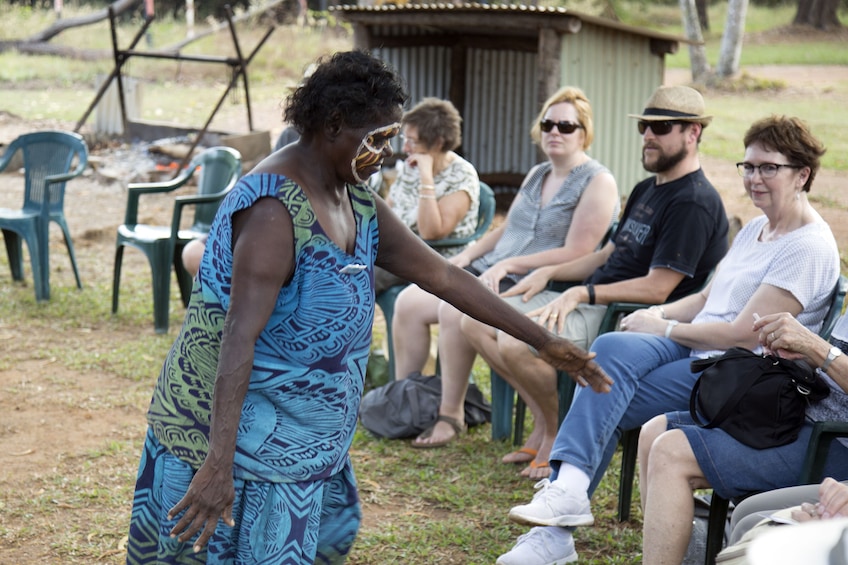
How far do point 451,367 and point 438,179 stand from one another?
1.13 meters

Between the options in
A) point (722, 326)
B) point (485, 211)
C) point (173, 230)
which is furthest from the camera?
point (173, 230)

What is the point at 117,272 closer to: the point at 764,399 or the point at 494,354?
the point at 494,354

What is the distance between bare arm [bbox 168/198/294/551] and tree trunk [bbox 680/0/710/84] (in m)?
18.7

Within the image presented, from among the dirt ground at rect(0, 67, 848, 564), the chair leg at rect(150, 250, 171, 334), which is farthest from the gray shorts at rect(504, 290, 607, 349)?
the chair leg at rect(150, 250, 171, 334)

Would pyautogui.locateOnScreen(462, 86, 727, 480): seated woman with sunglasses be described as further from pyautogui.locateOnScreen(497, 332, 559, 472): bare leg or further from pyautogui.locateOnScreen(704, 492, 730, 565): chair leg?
pyautogui.locateOnScreen(704, 492, 730, 565): chair leg

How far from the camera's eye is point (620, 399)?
360cm

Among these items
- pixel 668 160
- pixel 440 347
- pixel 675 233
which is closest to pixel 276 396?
pixel 675 233

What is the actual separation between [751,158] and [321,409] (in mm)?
1944

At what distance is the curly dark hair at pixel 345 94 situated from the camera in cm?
231

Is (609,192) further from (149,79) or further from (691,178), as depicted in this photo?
(149,79)

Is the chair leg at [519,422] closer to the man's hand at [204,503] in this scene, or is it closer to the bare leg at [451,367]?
Answer: the bare leg at [451,367]

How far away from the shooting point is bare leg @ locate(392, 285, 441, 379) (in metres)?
4.89

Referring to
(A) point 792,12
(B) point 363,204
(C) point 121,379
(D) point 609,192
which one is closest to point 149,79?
(C) point 121,379

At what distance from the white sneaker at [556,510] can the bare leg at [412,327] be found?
5.11 feet
